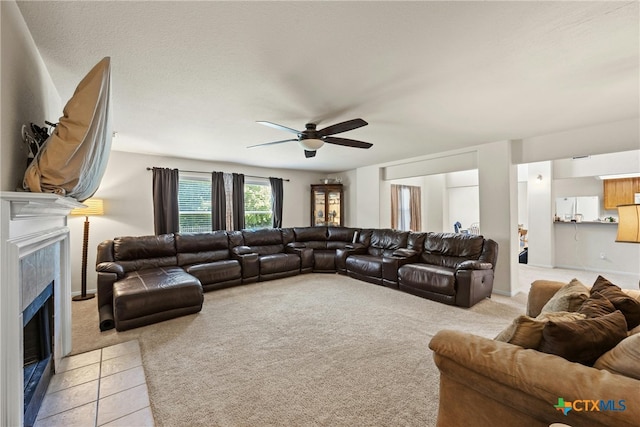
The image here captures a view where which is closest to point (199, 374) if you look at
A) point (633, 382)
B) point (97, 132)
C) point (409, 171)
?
point (97, 132)

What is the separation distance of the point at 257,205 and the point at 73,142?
488cm

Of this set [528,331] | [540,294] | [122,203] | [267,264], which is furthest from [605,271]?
[122,203]

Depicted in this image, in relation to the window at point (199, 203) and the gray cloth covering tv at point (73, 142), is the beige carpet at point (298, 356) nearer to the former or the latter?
the gray cloth covering tv at point (73, 142)

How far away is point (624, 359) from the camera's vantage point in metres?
1.04

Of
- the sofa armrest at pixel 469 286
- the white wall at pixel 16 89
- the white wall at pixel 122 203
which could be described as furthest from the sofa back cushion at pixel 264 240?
the white wall at pixel 16 89

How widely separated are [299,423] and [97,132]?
210cm

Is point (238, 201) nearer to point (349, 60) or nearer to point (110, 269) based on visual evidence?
point (110, 269)

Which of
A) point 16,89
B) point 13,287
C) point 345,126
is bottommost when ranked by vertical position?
point 13,287

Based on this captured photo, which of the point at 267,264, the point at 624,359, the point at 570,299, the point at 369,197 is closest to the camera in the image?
the point at 624,359

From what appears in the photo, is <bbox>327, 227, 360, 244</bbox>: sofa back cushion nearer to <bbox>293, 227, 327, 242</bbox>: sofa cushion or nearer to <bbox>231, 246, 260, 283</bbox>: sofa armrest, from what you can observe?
<bbox>293, 227, 327, 242</bbox>: sofa cushion

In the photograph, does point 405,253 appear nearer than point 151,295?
No

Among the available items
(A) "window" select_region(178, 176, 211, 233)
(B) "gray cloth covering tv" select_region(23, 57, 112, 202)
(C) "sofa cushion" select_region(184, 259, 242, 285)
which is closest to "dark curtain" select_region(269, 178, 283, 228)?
(A) "window" select_region(178, 176, 211, 233)

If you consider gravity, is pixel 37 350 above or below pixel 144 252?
below

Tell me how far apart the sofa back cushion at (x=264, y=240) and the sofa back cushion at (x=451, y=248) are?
296 centimetres
